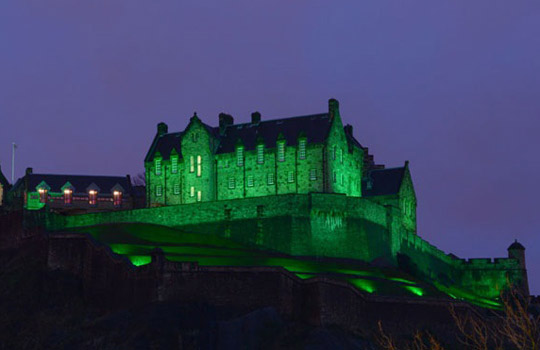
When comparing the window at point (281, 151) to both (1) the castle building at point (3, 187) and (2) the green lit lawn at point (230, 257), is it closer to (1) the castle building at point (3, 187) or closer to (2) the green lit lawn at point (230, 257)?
(2) the green lit lawn at point (230, 257)

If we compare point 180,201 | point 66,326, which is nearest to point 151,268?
point 66,326

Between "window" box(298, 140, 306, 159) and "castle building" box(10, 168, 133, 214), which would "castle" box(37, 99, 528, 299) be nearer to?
"window" box(298, 140, 306, 159)

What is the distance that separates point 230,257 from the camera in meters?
71.0

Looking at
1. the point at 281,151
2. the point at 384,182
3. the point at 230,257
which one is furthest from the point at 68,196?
the point at 384,182

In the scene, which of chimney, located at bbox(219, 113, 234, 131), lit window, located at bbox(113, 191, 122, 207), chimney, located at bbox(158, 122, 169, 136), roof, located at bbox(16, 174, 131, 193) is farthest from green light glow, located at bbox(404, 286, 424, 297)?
roof, located at bbox(16, 174, 131, 193)

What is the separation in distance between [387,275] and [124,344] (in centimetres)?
2842

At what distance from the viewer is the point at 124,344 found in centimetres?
5578

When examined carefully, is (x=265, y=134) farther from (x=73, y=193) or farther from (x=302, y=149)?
(x=73, y=193)

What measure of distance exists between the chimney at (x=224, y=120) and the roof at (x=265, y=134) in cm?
58

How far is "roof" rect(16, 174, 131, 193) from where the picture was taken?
10269 centimetres

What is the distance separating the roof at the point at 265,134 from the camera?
294 feet

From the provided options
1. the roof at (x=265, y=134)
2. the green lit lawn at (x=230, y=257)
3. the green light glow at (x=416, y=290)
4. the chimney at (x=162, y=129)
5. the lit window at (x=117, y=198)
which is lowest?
the green light glow at (x=416, y=290)

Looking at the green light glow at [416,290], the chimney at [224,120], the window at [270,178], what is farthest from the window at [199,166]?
the green light glow at [416,290]

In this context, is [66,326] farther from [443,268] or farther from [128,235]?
[443,268]
